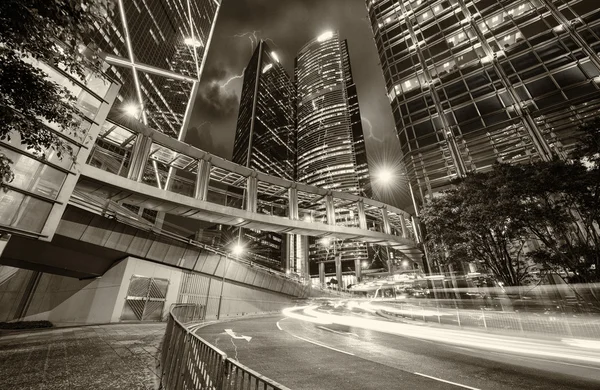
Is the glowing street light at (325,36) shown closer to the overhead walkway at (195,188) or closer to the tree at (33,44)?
the overhead walkway at (195,188)

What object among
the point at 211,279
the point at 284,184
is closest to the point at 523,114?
the point at 284,184

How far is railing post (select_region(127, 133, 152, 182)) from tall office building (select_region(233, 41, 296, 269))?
364ft

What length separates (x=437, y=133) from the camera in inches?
1380

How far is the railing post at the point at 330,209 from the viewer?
22.7m

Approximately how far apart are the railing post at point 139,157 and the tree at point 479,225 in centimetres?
2052

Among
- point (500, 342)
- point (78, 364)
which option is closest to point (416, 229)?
point (500, 342)

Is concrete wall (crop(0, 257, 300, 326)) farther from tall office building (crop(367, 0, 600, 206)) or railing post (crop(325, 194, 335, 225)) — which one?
tall office building (crop(367, 0, 600, 206))

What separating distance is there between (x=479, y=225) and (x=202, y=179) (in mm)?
19263

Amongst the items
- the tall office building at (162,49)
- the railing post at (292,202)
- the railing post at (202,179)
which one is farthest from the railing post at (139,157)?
the tall office building at (162,49)

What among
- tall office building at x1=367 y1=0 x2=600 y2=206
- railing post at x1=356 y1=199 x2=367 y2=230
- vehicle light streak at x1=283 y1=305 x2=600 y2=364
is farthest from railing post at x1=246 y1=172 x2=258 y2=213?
tall office building at x1=367 y1=0 x2=600 y2=206

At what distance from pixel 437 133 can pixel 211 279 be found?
3409 cm

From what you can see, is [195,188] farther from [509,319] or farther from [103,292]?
[509,319]

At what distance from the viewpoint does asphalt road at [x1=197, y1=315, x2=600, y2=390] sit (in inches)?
225

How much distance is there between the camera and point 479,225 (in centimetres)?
1645
